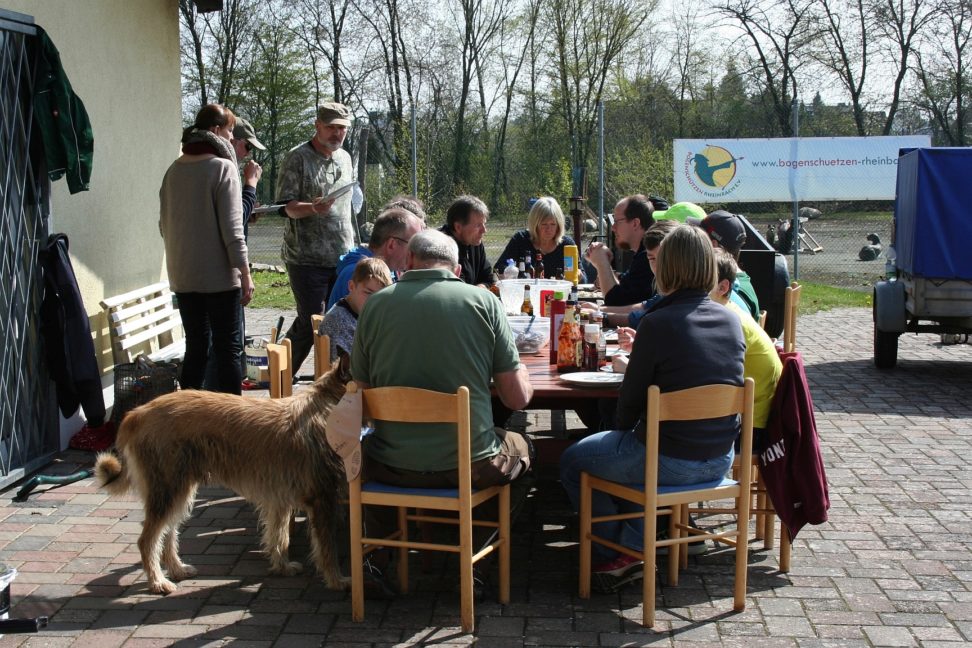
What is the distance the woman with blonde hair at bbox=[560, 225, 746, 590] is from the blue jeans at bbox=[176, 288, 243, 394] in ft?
9.44

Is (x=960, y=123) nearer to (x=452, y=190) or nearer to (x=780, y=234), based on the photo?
(x=780, y=234)

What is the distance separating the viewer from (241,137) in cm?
736

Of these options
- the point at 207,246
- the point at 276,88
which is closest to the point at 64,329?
the point at 207,246

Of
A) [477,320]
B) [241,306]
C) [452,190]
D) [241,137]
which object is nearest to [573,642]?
[477,320]

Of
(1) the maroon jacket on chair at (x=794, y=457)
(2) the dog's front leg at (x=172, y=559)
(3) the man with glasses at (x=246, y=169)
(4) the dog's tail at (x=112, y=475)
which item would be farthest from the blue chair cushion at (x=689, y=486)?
(3) the man with glasses at (x=246, y=169)

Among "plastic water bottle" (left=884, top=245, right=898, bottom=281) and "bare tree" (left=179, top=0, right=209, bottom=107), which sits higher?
"bare tree" (left=179, top=0, right=209, bottom=107)

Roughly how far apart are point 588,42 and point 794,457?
25095 mm

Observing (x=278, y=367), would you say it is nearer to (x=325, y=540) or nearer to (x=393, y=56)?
(x=325, y=540)

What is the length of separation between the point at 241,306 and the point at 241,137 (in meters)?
1.68

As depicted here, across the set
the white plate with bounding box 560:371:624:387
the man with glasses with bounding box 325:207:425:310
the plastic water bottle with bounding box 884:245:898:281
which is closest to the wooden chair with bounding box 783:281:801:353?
the white plate with bounding box 560:371:624:387

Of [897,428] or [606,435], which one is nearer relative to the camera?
[606,435]

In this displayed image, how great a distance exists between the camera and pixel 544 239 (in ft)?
25.9

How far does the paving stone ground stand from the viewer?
3.67 meters

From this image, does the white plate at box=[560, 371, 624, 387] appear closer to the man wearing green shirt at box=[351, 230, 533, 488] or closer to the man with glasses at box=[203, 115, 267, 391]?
the man wearing green shirt at box=[351, 230, 533, 488]
